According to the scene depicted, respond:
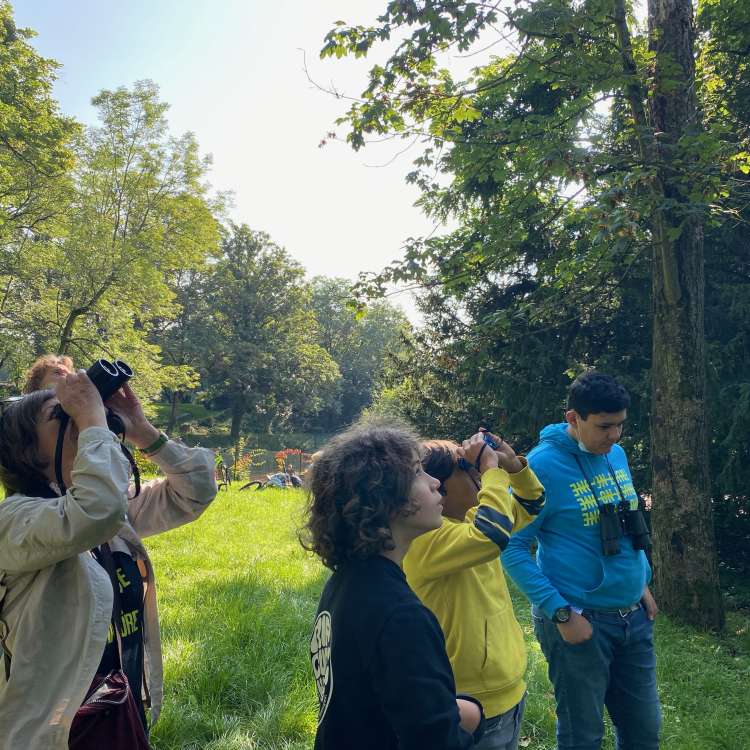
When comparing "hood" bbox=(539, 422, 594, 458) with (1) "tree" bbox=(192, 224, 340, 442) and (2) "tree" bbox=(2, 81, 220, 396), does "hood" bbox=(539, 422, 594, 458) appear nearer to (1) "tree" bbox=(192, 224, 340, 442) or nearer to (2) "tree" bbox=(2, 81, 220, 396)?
(2) "tree" bbox=(2, 81, 220, 396)

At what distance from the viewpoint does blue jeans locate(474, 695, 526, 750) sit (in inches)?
82.0

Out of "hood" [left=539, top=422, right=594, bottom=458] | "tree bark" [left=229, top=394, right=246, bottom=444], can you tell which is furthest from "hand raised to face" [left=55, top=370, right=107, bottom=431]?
"tree bark" [left=229, top=394, right=246, bottom=444]

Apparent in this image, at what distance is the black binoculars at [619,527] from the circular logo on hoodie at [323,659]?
5.22ft

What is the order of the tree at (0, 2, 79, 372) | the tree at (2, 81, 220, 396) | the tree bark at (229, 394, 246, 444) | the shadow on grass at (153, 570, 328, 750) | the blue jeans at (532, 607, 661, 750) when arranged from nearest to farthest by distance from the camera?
the blue jeans at (532, 607, 661, 750), the shadow on grass at (153, 570, 328, 750), the tree at (0, 2, 79, 372), the tree at (2, 81, 220, 396), the tree bark at (229, 394, 246, 444)

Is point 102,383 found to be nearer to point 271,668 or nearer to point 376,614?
point 376,614

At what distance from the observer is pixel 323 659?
1559mm

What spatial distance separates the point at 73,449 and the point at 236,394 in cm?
4200

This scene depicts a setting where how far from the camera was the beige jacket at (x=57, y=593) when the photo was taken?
163cm

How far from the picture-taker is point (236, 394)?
43.0 m

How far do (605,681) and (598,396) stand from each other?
1.21 metres

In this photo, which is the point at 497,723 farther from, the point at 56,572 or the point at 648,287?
the point at 648,287

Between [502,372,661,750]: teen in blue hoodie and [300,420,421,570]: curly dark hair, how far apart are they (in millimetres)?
1270

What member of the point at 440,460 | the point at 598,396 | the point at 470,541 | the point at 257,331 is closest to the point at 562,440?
the point at 598,396

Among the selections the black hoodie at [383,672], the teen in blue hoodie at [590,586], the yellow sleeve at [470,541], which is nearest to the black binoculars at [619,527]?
the teen in blue hoodie at [590,586]
